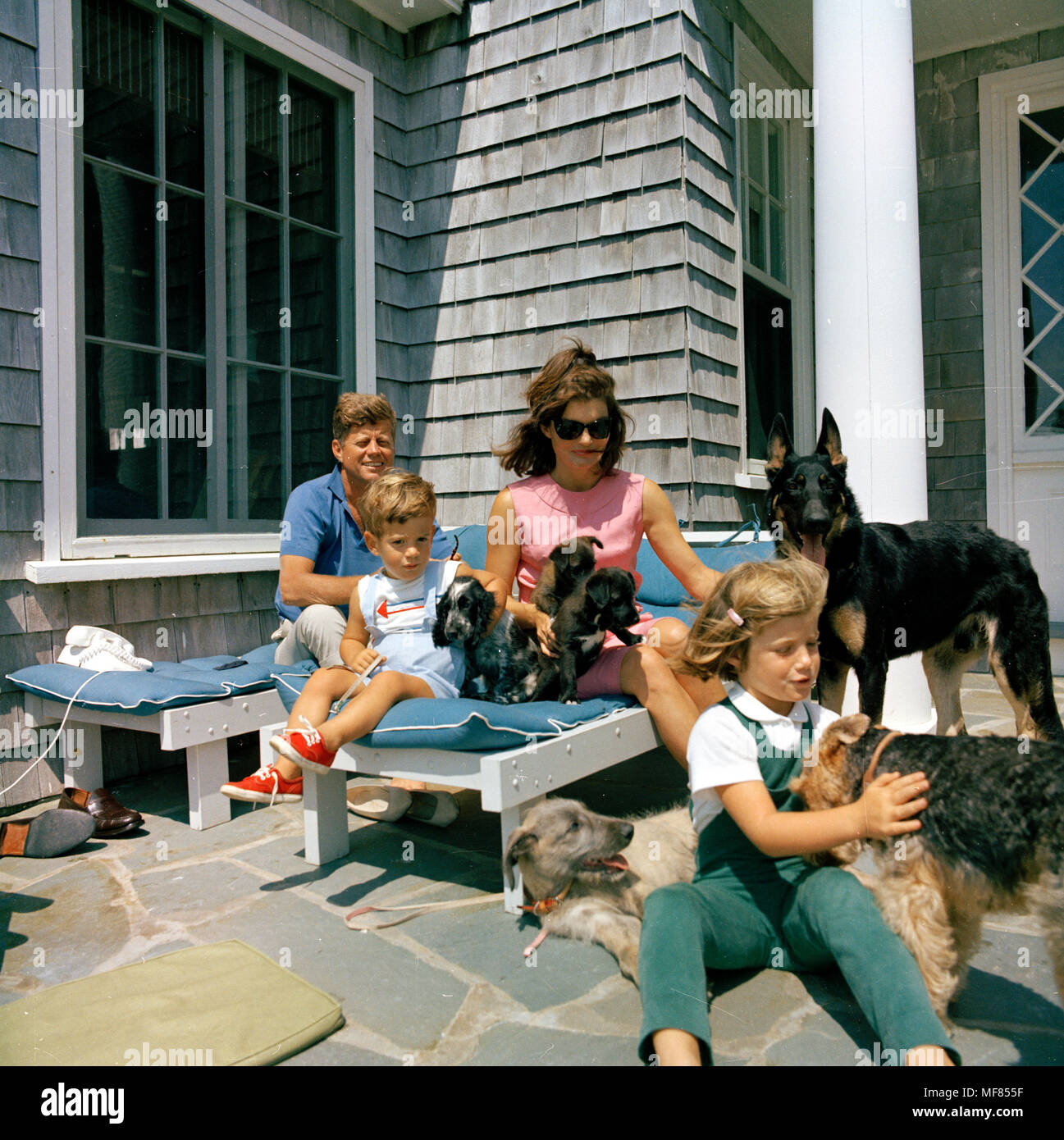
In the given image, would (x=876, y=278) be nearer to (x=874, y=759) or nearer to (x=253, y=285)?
(x=874, y=759)

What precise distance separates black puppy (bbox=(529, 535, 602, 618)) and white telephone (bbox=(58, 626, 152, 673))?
1.97 m

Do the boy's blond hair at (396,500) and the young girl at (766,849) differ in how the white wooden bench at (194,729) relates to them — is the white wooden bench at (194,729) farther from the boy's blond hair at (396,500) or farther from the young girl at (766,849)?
the young girl at (766,849)

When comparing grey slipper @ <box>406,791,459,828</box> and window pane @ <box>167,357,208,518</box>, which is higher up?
window pane @ <box>167,357,208,518</box>

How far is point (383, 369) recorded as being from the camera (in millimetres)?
6070

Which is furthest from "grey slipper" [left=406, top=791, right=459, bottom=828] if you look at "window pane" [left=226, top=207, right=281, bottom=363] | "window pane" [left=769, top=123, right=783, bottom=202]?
"window pane" [left=769, top=123, right=783, bottom=202]

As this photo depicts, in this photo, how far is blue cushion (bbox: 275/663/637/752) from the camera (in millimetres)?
2760

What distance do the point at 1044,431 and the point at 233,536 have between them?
5.71 meters

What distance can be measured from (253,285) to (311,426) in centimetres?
88

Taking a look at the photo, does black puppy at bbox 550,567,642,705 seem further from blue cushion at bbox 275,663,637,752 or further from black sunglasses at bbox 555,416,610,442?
black sunglasses at bbox 555,416,610,442

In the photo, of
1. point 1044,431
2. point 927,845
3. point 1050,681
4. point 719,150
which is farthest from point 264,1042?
point 1044,431

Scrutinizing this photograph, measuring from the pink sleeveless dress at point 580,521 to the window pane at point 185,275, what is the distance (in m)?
2.39

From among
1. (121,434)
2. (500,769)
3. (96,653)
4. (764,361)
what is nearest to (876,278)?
(764,361)

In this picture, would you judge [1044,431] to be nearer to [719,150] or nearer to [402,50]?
[719,150]

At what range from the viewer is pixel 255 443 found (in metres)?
5.25
